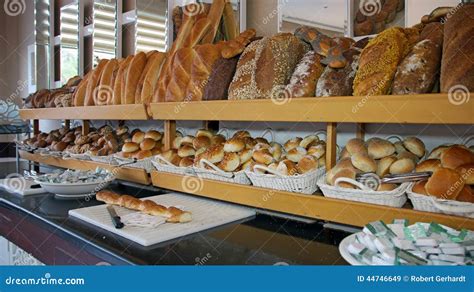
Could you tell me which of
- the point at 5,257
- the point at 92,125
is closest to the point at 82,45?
the point at 92,125

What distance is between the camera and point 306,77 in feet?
4.29

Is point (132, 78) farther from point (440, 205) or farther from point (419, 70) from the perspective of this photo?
point (440, 205)

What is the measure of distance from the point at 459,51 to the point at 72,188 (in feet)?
5.05

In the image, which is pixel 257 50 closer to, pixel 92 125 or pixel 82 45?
pixel 92 125

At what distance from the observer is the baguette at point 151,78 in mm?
1874

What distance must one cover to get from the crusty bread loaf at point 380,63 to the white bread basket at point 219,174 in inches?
20.4
